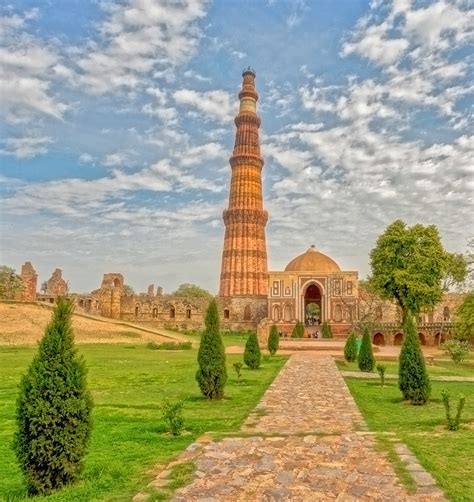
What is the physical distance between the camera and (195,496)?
387 cm

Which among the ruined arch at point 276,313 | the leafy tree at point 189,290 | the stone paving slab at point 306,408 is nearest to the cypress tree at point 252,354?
the stone paving slab at point 306,408

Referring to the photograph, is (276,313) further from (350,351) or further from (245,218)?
(350,351)

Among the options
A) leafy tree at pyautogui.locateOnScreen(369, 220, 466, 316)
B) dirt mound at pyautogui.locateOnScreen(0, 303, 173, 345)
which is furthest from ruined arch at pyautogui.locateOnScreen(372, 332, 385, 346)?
dirt mound at pyautogui.locateOnScreen(0, 303, 173, 345)

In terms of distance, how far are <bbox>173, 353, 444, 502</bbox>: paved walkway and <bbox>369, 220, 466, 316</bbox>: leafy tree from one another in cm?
2088

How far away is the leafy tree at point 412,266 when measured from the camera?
26953 mm

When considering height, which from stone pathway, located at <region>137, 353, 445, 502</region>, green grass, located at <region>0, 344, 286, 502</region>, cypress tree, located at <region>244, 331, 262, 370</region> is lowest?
green grass, located at <region>0, 344, 286, 502</region>

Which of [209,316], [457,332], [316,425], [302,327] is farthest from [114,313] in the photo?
[316,425]

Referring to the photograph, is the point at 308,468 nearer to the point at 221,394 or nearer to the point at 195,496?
the point at 195,496

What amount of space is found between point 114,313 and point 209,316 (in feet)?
114

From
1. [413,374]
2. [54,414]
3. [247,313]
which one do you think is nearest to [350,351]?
[413,374]

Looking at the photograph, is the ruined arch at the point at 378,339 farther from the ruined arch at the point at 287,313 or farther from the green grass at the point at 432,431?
the green grass at the point at 432,431

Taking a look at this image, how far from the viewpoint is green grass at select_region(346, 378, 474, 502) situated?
14.4 ft

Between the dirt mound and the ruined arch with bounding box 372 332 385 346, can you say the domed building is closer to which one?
the ruined arch with bounding box 372 332 385 346

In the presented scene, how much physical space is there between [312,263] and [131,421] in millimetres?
34159
